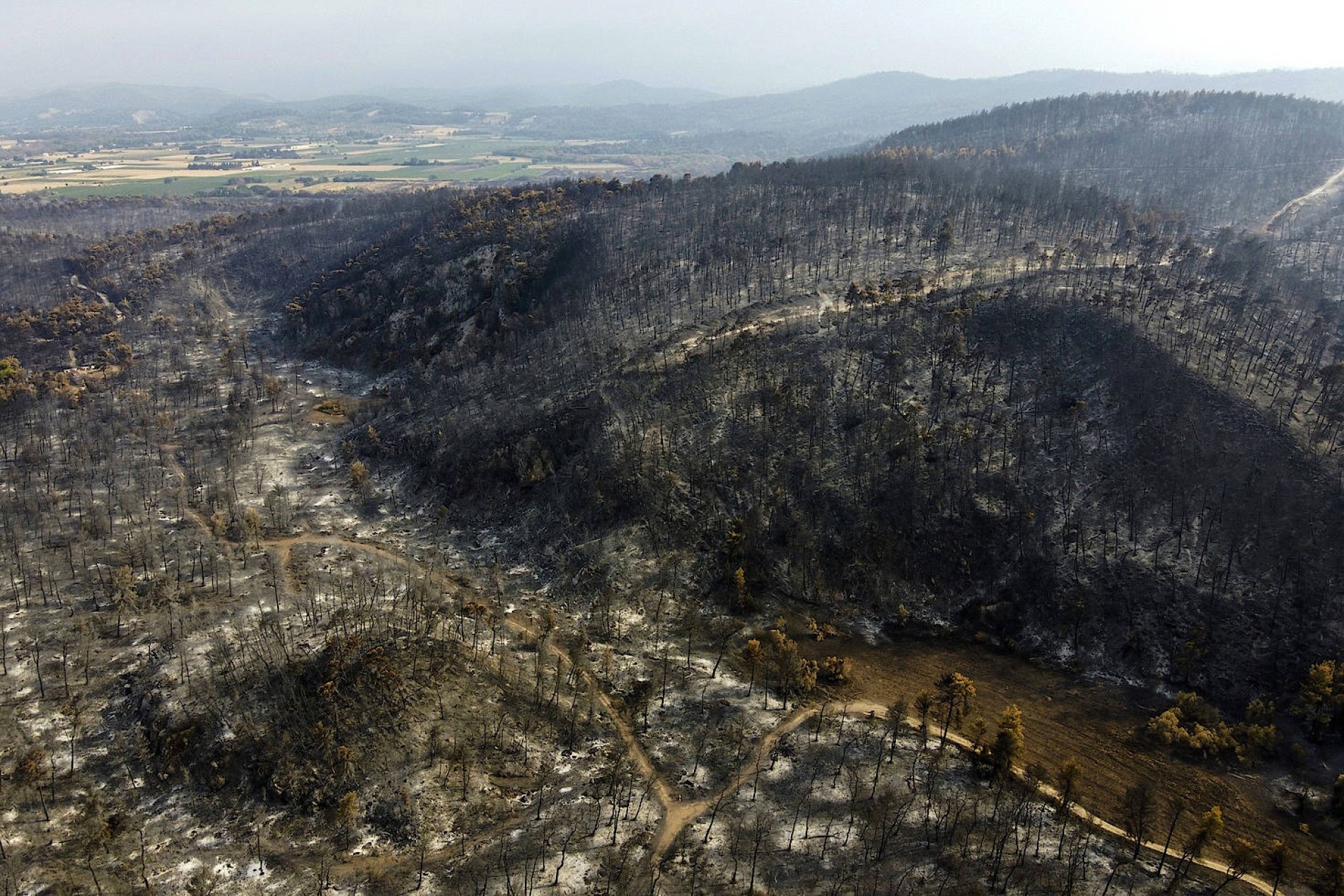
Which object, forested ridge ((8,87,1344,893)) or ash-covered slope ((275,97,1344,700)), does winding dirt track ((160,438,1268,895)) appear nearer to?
forested ridge ((8,87,1344,893))

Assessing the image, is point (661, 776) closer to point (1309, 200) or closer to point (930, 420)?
point (930, 420)

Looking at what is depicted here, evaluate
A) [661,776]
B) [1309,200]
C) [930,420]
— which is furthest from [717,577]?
[1309,200]

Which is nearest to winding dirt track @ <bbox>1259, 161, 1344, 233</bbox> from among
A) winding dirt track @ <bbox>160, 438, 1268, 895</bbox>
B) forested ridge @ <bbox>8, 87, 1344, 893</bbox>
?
forested ridge @ <bbox>8, 87, 1344, 893</bbox>

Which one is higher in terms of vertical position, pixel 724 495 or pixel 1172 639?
pixel 724 495

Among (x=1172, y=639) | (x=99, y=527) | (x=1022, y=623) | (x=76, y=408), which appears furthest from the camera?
(x=76, y=408)

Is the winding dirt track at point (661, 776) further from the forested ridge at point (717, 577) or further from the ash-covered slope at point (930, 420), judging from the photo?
the ash-covered slope at point (930, 420)

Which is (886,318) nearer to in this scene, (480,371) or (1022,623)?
(1022,623)

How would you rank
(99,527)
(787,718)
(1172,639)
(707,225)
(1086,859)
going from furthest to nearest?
(707,225)
(99,527)
(1172,639)
(787,718)
(1086,859)

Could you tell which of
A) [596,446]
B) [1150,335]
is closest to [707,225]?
[596,446]
